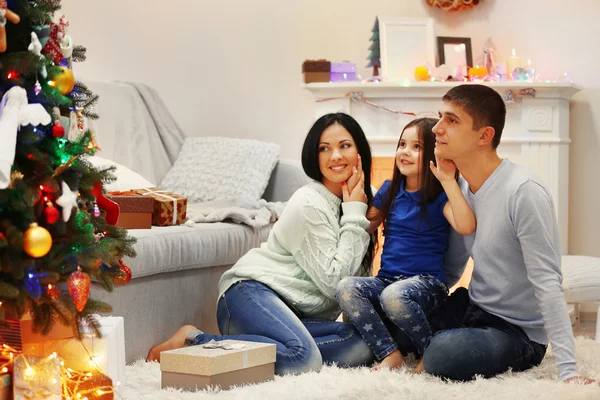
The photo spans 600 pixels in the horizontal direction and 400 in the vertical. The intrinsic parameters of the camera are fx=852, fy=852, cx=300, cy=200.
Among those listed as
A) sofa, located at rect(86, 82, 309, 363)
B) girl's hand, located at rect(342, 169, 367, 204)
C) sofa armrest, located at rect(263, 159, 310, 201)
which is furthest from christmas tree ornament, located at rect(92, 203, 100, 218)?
sofa armrest, located at rect(263, 159, 310, 201)

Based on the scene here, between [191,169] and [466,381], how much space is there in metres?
1.77

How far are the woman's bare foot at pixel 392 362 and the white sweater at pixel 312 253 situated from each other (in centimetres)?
24

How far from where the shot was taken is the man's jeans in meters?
2.12

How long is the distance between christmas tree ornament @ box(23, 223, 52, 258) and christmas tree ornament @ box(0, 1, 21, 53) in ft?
Result: 1.12

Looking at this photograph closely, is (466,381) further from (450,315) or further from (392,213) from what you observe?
(392,213)

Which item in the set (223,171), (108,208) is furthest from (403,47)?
(108,208)

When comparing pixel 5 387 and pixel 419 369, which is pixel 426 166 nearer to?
pixel 419 369

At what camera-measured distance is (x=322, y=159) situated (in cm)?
247

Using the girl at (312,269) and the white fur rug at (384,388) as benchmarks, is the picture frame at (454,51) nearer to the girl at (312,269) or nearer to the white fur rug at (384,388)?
the girl at (312,269)

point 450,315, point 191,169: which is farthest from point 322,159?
point 191,169

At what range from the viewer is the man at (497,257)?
82.4 inches

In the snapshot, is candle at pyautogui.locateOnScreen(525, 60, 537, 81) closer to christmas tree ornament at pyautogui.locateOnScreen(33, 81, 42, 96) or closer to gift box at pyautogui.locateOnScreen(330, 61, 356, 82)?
gift box at pyautogui.locateOnScreen(330, 61, 356, 82)

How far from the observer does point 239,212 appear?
9.51 feet

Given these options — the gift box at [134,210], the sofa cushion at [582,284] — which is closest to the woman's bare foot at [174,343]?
the gift box at [134,210]
